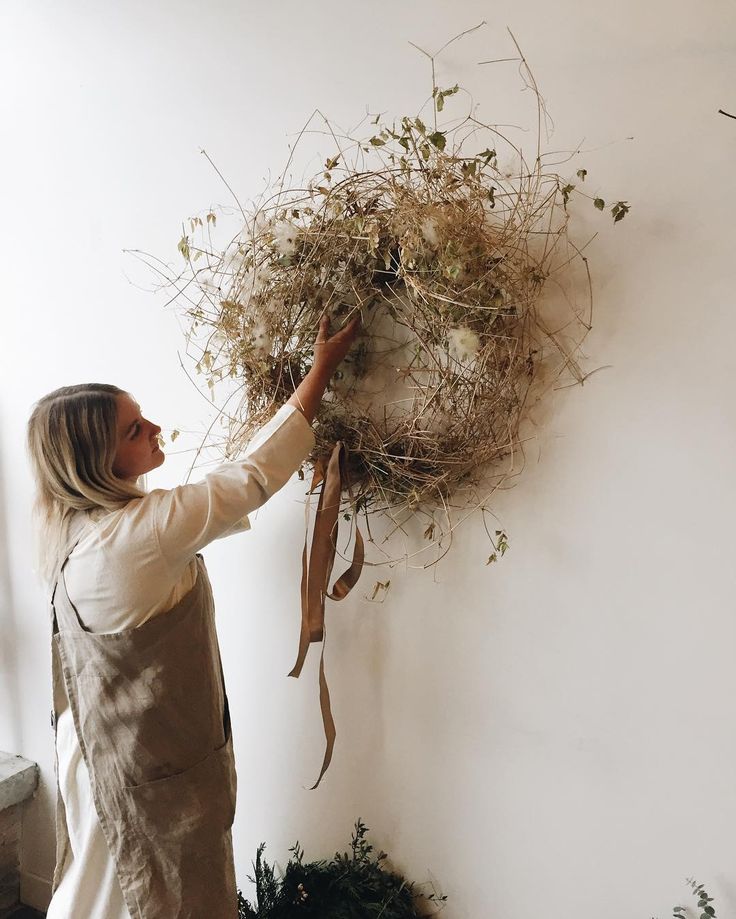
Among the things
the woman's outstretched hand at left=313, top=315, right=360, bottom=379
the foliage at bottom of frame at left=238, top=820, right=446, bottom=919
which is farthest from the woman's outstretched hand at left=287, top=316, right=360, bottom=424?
the foliage at bottom of frame at left=238, top=820, right=446, bottom=919

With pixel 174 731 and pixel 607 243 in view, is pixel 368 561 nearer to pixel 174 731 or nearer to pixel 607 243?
pixel 174 731

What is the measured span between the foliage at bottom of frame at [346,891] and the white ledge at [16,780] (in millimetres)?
794

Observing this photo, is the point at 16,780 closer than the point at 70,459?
No

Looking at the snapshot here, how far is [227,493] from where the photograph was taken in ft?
4.54

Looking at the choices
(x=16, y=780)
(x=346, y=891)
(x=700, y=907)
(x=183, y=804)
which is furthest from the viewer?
(x=16, y=780)

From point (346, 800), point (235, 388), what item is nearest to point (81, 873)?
point (346, 800)

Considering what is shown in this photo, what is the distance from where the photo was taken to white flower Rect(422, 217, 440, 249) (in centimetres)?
129

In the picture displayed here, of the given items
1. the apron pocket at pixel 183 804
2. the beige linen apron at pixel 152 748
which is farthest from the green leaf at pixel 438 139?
the apron pocket at pixel 183 804

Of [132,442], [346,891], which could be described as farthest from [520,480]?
[346,891]

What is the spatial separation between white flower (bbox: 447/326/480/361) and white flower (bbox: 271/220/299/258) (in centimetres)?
33

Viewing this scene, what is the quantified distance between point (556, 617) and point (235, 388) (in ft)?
2.68

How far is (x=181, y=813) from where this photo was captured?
1.49m

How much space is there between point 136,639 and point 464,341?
749 millimetres

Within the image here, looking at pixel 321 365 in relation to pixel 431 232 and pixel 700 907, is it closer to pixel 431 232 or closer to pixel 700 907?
pixel 431 232
